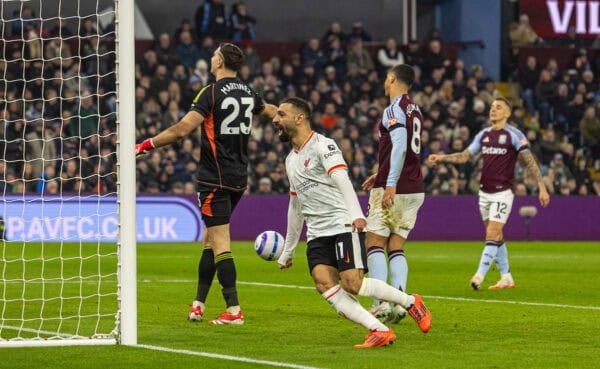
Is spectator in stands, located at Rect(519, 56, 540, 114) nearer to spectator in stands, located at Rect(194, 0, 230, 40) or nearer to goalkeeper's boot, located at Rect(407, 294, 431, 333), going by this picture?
spectator in stands, located at Rect(194, 0, 230, 40)

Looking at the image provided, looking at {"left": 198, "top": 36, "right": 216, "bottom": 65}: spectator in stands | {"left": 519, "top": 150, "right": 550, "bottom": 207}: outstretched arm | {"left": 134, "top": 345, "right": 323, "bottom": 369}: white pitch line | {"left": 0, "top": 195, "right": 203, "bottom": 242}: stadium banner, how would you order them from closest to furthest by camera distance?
{"left": 134, "top": 345, "right": 323, "bottom": 369}: white pitch line, {"left": 519, "top": 150, "right": 550, "bottom": 207}: outstretched arm, {"left": 0, "top": 195, "right": 203, "bottom": 242}: stadium banner, {"left": 198, "top": 36, "right": 216, "bottom": 65}: spectator in stands

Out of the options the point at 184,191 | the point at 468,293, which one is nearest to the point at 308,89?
the point at 184,191

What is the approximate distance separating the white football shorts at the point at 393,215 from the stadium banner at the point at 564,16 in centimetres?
2455

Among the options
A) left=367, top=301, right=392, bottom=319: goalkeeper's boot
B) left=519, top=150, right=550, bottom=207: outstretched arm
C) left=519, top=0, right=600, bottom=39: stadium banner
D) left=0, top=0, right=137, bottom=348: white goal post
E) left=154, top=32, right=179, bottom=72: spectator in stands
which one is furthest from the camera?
left=519, top=0, right=600, bottom=39: stadium banner

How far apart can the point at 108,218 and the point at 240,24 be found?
9.10m

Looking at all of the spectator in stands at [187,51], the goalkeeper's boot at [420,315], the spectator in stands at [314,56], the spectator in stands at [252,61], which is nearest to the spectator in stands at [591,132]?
the spectator in stands at [314,56]

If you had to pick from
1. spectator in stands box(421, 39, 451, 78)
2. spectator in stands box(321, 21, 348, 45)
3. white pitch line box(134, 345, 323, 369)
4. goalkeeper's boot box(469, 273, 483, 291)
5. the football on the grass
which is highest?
spectator in stands box(321, 21, 348, 45)

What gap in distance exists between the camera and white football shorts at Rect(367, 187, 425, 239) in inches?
431

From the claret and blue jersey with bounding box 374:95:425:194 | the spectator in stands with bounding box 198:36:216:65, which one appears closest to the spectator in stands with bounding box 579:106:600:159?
the spectator in stands with bounding box 198:36:216:65

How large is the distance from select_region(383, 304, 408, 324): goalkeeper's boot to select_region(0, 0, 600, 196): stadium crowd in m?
13.4

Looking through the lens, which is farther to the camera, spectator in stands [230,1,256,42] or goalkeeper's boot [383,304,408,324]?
spectator in stands [230,1,256,42]

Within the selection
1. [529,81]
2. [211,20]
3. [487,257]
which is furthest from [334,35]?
[487,257]

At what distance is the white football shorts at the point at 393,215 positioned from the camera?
1095 cm

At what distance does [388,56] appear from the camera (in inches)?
1209
